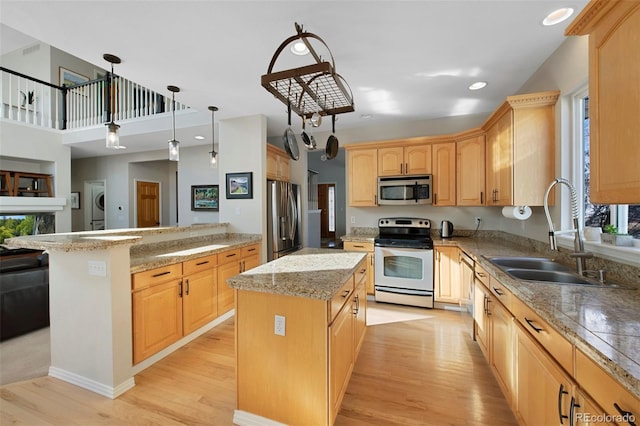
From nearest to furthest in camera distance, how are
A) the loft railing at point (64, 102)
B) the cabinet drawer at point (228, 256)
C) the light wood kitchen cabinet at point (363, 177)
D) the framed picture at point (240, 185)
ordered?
the cabinet drawer at point (228, 256) < the framed picture at point (240, 185) < the light wood kitchen cabinet at point (363, 177) < the loft railing at point (64, 102)

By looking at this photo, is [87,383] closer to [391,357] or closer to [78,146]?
[391,357]

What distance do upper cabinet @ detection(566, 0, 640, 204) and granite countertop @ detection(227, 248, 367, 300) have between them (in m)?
1.33

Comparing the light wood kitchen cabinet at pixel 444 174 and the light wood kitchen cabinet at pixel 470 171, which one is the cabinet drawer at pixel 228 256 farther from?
the light wood kitchen cabinet at pixel 470 171

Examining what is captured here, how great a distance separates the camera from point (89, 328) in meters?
1.93

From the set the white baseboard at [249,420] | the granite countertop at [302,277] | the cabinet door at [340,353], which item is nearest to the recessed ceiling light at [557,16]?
the granite countertop at [302,277]

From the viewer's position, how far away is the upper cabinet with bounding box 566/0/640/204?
39.5 inches

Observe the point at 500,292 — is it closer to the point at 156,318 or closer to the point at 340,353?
the point at 340,353

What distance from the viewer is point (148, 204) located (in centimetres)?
696

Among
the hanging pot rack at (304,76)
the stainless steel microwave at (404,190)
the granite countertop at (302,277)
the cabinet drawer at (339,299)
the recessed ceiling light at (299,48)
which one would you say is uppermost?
the recessed ceiling light at (299,48)

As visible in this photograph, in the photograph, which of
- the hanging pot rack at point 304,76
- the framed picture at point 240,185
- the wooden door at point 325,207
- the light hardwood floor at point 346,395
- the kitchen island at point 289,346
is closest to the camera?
the hanging pot rack at point 304,76

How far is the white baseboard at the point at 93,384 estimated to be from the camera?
1871 millimetres

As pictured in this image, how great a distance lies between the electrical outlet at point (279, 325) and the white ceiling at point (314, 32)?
6.59ft

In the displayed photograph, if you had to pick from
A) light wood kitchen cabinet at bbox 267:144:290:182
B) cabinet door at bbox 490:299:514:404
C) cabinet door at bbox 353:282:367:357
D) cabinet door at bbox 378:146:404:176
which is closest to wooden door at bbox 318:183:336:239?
light wood kitchen cabinet at bbox 267:144:290:182

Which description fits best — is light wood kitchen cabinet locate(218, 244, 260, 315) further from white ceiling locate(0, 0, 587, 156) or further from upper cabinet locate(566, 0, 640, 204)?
upper cabinet locate(566, 0, 640, 204)
